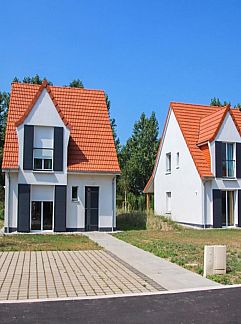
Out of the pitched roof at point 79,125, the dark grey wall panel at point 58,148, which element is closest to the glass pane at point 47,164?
the dark grey wall panel at point 58,148

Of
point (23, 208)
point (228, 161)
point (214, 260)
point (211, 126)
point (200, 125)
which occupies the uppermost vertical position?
point (200, 125)

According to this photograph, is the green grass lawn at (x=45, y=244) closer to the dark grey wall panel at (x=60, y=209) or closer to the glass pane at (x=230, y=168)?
the dark grey wall panel at (x=60, y=209)

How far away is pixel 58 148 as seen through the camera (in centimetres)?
2416

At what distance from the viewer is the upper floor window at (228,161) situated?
28.0 metres

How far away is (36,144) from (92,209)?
15.9 feet

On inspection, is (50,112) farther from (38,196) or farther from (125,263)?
(125,263)

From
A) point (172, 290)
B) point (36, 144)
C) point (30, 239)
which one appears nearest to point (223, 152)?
point (36, 144)

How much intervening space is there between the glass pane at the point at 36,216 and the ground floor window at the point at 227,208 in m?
11.8

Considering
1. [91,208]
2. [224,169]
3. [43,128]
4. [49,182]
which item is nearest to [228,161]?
[224,169]

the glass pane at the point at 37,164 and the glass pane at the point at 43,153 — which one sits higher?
the glass pane at the point at 43,153

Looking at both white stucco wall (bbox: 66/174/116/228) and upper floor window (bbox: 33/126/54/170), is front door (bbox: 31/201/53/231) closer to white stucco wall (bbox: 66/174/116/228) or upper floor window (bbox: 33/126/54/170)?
white stucco wall (bbox: 66/174/116/228)

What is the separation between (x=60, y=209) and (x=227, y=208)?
1111 centimetres

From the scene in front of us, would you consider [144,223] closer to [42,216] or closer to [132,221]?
[132,221]

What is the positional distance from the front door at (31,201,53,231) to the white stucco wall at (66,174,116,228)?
995 mm
